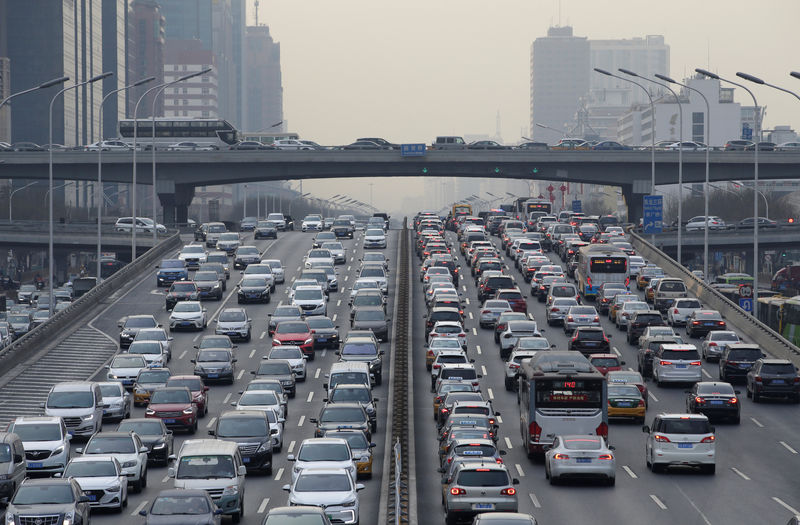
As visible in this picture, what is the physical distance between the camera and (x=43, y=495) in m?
24.0

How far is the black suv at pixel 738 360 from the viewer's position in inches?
1804

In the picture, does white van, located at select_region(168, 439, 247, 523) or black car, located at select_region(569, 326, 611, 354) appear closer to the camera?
white van, located at select_region(168, 439, 247, 523)

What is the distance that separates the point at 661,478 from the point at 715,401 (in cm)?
780

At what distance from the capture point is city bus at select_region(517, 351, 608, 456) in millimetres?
32500

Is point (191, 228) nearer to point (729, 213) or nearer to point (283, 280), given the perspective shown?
point (283, 280)

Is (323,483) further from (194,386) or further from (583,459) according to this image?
(194,386)

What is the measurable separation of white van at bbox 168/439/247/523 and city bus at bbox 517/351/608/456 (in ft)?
28.4

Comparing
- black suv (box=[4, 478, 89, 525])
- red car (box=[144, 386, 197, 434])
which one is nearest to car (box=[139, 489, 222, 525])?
black suv (box=[4, 478, 89, 525])

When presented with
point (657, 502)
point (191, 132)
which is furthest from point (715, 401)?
point (191, 132)

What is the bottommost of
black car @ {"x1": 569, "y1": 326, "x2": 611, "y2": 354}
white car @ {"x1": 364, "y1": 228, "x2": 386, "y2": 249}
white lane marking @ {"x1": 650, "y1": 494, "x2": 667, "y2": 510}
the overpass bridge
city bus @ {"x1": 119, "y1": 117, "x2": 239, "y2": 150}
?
white lane marking @ {"x1": 650, "y1": 494, "x2": 667, "y2": 510}

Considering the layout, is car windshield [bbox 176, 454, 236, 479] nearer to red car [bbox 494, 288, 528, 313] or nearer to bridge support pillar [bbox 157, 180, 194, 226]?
red car [bbox 494, 288, 528, 313]

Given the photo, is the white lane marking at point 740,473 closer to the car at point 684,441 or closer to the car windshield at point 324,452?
the car at point 684,441

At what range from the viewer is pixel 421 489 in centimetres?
3114

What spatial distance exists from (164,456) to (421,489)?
631cm
